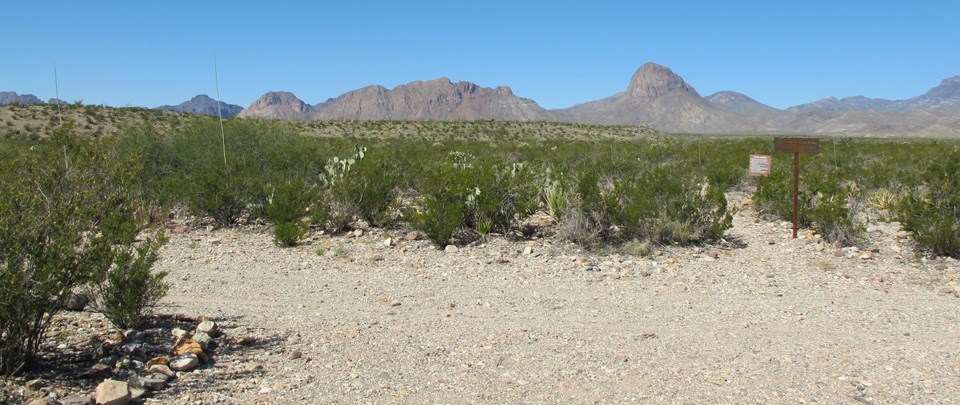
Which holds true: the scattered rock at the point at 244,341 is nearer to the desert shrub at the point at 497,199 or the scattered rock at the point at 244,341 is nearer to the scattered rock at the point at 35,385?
the scattered rock at the point at 35,385

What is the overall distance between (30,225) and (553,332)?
4.25m

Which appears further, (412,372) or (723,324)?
(723,324)

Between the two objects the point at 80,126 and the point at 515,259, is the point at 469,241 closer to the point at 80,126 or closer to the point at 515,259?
the point at 515,259

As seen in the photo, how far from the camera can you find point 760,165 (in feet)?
46.4

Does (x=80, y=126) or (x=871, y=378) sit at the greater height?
(x=80, y=126)

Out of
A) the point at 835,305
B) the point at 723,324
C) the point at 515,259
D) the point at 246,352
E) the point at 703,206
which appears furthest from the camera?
the point at 703,206

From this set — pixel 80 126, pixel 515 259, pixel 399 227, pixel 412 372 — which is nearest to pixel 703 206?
pixel 515 259

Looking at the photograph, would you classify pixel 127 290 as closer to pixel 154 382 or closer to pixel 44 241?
pixel 44 241

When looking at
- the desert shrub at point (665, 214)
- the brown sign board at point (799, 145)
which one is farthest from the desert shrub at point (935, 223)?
the desert shrub at point (665, 214)

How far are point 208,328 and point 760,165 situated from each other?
1152cm

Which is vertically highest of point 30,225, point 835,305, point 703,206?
point 30,225

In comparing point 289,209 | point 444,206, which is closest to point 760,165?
point 444,206

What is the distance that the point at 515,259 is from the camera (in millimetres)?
9852

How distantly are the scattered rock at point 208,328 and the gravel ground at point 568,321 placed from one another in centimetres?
22
